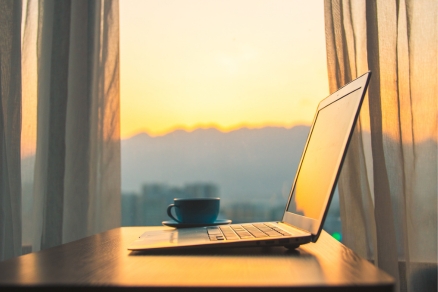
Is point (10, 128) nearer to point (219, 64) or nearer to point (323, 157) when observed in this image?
point (219, 64)

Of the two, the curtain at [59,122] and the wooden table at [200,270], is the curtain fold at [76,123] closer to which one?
the curtain at [59,122]

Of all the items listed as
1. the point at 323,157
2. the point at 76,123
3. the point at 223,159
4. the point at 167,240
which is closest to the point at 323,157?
the point at 323,157

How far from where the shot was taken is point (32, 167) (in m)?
1.49

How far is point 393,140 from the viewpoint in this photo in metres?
1.32

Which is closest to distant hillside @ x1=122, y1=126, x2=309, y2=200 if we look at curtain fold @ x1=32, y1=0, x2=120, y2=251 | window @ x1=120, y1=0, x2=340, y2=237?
window @ x1=120, y1=0, x2=340, y2=237

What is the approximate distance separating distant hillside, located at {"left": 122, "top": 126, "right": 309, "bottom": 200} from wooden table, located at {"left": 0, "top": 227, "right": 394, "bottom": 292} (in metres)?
0.78

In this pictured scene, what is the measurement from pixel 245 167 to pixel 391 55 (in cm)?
56

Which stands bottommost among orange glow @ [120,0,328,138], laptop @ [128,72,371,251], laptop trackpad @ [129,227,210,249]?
laptop trackpad @ [129,227,210,249]

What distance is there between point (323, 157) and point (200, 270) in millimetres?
350

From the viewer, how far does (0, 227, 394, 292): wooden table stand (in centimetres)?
45

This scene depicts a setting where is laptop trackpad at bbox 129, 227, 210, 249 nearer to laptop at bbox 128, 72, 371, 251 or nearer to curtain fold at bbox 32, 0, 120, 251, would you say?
laptop at bbox 128, 72, 371, 251

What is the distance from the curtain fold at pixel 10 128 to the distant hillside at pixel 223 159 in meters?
0.34

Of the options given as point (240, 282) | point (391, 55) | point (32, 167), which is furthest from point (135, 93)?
point (240, 282)

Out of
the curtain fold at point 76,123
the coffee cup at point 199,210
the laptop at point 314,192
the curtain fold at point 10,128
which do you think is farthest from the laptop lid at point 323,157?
the curtain fold at point 10,128
